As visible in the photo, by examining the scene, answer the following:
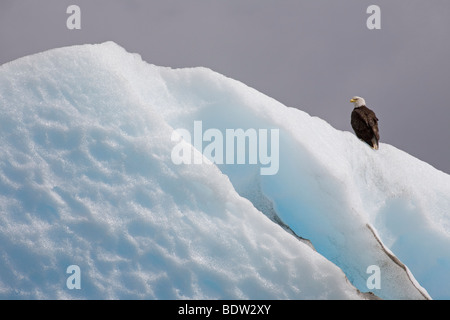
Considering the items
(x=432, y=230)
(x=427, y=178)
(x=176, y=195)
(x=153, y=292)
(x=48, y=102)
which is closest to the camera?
(x=153, y=292)

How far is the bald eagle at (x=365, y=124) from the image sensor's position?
9.12m

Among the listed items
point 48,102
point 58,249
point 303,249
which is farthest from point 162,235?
point 48,102

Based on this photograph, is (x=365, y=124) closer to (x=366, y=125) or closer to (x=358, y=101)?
(x=366, y=125)

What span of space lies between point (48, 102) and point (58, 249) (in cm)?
169

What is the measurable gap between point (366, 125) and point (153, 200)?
176 inches

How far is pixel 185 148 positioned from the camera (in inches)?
249

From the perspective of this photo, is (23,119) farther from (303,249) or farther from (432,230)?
(432,230)
